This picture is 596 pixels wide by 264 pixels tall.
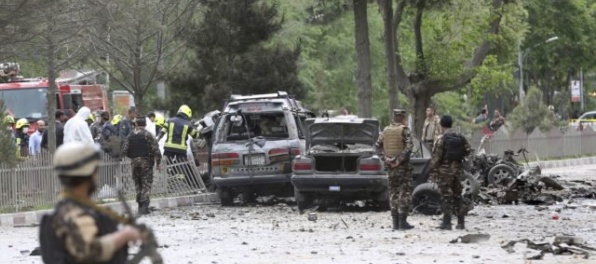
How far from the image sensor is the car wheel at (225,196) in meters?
23.9

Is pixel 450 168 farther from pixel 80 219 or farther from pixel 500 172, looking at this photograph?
pixel 80 219

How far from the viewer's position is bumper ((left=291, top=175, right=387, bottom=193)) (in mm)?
21000

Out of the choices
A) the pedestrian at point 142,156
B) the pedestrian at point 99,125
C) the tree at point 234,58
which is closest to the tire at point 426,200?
the pedestrian at point 142,156

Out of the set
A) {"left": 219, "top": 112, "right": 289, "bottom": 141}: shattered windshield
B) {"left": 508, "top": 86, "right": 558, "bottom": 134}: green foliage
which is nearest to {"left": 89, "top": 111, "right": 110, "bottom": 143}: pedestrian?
{"left": 219, "top": 112, "right": 289, "bottom": 141}: shattered windshield

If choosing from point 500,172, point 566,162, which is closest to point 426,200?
point 500,172

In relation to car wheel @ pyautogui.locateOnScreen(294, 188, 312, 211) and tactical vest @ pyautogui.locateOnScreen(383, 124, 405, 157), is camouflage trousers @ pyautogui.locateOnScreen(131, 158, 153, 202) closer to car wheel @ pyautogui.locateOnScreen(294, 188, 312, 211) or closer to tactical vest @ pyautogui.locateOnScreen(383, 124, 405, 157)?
car wheel @ pyautogui.locateOnScreen(294, 188, 312, 211)

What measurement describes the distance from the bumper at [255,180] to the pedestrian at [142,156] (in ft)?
6.17

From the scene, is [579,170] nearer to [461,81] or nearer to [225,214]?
[461,81]

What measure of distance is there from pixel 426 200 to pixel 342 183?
1503 millimetres

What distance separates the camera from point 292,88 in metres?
35.2

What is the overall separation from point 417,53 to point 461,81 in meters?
1.67

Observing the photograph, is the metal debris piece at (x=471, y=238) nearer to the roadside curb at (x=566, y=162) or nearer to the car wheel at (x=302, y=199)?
the car wheel at (x=302, y=199)

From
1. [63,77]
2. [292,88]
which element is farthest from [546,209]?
[63,77]

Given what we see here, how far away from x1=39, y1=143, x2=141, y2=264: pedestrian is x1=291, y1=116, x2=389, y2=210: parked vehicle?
48.3ft
